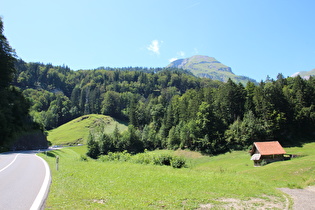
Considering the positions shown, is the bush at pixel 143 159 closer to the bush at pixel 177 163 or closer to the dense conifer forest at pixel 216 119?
the bush at pixel 177 163

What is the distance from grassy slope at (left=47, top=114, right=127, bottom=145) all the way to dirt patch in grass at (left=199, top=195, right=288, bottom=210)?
4078 inches

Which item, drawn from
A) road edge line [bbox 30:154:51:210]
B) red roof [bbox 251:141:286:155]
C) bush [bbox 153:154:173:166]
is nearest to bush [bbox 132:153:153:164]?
bush [bbox 153:154:173:166]

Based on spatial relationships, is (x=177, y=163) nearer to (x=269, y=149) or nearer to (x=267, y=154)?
(x=267, y=154)

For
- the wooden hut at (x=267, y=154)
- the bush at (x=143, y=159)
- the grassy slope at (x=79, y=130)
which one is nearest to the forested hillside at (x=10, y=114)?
the bush at (x=143, y=159)

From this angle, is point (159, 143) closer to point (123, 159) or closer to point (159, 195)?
point (123, 159)

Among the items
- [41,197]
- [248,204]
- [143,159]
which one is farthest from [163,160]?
[41,197]

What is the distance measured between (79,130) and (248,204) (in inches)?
4785

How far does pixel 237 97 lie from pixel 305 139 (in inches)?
1001

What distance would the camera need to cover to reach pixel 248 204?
9352mm

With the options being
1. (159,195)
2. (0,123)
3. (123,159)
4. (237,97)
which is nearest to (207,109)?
(237,97)

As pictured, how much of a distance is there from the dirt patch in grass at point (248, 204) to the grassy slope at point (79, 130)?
10358cm

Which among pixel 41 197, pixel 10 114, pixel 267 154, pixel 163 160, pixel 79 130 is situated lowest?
pixel 267 154

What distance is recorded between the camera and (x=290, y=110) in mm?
69000

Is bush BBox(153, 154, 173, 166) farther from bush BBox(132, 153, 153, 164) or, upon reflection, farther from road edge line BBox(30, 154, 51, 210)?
road edge line BBox(30, 154, 51, 210)
